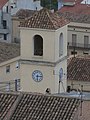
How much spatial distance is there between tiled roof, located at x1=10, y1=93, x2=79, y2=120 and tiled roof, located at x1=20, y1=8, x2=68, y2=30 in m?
8.48

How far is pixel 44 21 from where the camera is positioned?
31906 millimetres

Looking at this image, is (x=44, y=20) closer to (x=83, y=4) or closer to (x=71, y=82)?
(x=71, y=82)

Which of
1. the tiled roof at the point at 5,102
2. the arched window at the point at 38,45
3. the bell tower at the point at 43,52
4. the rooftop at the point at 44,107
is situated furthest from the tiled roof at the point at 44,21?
the rooftop at the point at 44,107

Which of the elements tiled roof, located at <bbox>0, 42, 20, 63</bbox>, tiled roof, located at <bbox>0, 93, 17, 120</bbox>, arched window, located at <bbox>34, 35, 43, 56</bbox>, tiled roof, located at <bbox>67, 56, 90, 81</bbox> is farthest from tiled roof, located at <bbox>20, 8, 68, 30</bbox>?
tiled roof, located at <bbox>0, 42, 20, 63</bbox>

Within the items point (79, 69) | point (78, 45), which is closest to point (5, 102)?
point (79, 69)

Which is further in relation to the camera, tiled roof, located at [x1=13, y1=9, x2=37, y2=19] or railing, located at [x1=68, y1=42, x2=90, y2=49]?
tiled roof, located at [x1=13, y1=9, x2=37, y2=19]

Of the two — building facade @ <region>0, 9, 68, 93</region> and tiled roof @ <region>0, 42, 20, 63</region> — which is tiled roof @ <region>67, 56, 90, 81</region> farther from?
building facade @ <region>0, 9, 68, 93</region>

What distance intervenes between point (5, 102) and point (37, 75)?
28.1 feet

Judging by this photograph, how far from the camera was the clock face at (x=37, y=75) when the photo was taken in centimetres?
3184

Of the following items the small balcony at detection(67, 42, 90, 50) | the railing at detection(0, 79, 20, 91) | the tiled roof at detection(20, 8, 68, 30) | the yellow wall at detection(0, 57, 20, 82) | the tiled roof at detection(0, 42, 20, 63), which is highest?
the tiled roof at detection(20, 8, 68, 30)

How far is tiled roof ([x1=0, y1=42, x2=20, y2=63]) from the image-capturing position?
4338 cm

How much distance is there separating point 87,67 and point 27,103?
16.2 metres

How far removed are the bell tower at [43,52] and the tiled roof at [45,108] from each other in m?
8.14

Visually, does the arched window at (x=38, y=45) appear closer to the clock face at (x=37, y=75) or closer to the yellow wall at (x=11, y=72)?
the clock face at (x=37, y=75)
